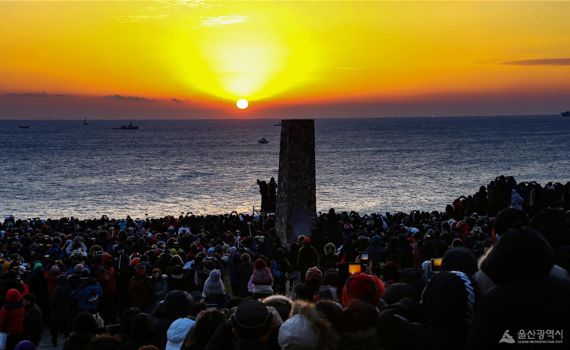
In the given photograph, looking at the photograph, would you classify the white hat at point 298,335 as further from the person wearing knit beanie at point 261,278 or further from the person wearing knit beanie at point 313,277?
the person wearing knit beanie at point 261,278

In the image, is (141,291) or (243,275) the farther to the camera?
(243,275)

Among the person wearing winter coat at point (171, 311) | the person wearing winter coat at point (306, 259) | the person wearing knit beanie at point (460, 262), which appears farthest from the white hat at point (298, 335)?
the person wearing winter coat at point (306, 259)

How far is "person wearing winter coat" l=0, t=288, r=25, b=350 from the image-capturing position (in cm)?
801

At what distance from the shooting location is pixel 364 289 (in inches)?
209

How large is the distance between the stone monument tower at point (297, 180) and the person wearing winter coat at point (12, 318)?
1041 cm

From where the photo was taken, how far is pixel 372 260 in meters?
10.8

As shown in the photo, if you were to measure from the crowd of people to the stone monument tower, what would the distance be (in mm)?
2420

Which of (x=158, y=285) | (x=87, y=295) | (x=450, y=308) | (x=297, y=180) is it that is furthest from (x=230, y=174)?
(x=450, y=308)

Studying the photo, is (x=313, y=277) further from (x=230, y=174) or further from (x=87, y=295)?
(x=230, y=174)

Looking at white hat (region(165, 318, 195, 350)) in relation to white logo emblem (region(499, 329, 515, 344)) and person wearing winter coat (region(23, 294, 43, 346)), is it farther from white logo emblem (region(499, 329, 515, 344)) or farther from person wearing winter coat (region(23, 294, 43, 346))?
white logo emblem (region(499, 329, 515, 344))

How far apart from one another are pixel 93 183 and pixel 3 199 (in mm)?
14725

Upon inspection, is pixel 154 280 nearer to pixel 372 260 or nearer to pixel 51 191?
pixel 372 260

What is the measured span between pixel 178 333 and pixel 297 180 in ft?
39.6

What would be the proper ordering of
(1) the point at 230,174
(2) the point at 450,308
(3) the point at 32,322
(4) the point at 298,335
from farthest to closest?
(1) the point at 230,174, (3) the point at 32,322, (4) the point at 298,335, (2) the point at 450,308
